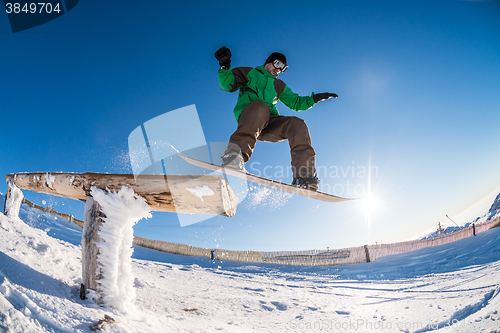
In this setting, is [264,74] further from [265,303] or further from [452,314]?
[452,314]

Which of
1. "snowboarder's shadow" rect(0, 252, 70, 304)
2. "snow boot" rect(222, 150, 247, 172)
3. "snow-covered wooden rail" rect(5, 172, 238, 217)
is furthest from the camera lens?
"snow boot" rect(222, 150, 247, 172)

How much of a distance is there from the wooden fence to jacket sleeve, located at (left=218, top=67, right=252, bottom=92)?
23.6 feet

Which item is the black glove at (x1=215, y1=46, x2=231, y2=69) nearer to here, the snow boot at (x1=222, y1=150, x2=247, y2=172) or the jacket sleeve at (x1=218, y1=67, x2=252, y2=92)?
the jacket sleeve at (x1=218, y1=67, x2=252, y2=92)

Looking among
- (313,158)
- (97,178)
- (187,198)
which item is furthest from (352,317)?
(97,178)

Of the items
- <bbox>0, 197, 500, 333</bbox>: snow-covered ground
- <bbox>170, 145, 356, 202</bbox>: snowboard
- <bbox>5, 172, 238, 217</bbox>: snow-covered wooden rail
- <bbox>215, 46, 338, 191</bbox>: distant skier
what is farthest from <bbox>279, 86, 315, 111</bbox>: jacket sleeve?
<bbox>0, 197, 500, 333</bbox>: snow-covered ground

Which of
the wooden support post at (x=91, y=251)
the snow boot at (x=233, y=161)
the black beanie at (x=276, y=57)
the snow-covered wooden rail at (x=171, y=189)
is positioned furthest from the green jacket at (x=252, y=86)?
the wooden support post at (x=91, y=251)

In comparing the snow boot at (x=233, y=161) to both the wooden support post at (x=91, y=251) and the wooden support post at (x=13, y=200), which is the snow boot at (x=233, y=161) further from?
the wooden support post at (x=13, y=200)

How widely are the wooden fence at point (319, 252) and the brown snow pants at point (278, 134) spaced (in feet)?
22.5

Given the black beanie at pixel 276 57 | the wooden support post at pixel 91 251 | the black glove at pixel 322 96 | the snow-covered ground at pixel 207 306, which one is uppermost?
the black beanie at pixel 276 57

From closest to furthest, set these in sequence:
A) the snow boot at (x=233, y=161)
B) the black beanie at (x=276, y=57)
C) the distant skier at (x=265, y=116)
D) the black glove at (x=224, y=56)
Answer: the black glove at (x=224, y=56) < the snow boot at (x=233, y=161) < the distant skier at (x=265, y=116) < the black beanie at (x=276, y=57)

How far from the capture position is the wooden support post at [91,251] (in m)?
1.55

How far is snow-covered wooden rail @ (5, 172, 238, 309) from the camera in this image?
1.51 m

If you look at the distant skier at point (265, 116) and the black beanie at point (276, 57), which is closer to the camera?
the distant skier at point (265, 116)

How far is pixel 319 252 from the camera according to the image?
923 centimetres
